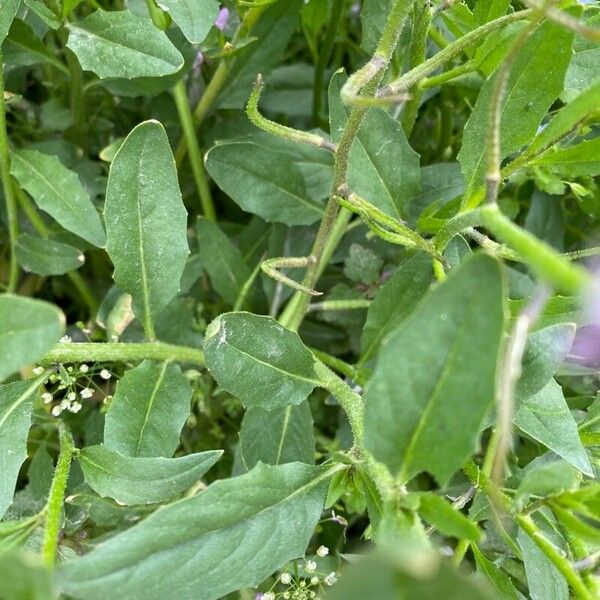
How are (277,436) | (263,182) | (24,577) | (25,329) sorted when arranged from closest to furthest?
(24,577)
(25,329)
(277,436)
(263,182)

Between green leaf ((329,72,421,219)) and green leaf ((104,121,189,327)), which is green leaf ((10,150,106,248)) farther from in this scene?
green leaf ((329,72,421,219))

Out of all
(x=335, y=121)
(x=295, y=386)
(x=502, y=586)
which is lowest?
(x=502, y=586)

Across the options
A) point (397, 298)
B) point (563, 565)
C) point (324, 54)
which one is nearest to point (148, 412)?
point (397, 298)

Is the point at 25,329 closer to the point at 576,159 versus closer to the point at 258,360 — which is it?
the point at 258,360

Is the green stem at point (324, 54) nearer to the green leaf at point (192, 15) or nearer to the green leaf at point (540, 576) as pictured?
the green leaf at point (192, 15)

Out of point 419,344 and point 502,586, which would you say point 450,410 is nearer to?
point 419,344

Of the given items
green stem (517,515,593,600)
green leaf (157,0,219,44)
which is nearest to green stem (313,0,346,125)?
green leaf (157,0,219,44)

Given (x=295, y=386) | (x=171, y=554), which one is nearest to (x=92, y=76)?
(x=295, y=386)
